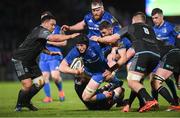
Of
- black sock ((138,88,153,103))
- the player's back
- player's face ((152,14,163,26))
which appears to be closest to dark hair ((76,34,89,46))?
the player's back

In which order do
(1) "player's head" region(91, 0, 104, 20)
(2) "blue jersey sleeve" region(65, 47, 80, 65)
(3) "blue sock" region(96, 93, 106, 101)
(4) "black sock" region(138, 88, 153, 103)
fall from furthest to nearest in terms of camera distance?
(1) "player's head" region(91, 0, 104, 20)
(3) "blue sock" region(96, 93, 106, 101)
(2) "blue jersey sleeve" region(65, 47, 80, 65)
(4) "black sock" region(138, 88, 153, 103)

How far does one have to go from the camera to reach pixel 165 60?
42.7ft

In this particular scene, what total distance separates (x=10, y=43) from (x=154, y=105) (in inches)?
936

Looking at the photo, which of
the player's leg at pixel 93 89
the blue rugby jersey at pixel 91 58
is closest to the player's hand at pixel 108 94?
Answer: the player's leg at pixel 93 89

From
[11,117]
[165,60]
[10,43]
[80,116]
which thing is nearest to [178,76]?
[165,60]

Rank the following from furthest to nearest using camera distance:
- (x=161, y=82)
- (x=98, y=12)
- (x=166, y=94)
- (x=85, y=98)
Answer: (x=98, y=12) < (x=85, y=98) < (x=161, y=82) < (x=166, y=94)

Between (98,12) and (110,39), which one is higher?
(98,12)

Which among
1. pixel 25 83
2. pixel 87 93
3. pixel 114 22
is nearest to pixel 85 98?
pixel 87 93

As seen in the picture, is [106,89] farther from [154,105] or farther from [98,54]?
[154,105]

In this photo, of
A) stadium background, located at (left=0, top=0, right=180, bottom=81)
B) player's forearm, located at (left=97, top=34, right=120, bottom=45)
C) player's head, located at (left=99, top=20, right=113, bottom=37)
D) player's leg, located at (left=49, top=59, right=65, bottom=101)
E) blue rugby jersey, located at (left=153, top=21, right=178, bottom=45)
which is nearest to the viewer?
player's forearm, located at (left=97, top=34, right=120, bottom=45)

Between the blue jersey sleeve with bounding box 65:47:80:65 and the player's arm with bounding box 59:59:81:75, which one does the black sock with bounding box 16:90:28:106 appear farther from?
the blue jersey sleeve with bounding box 65:47:80:65

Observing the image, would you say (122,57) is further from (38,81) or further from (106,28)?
(38,81)

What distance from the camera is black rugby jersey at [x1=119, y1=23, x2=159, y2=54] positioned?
12.2 meters

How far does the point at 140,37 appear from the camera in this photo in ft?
40.0
